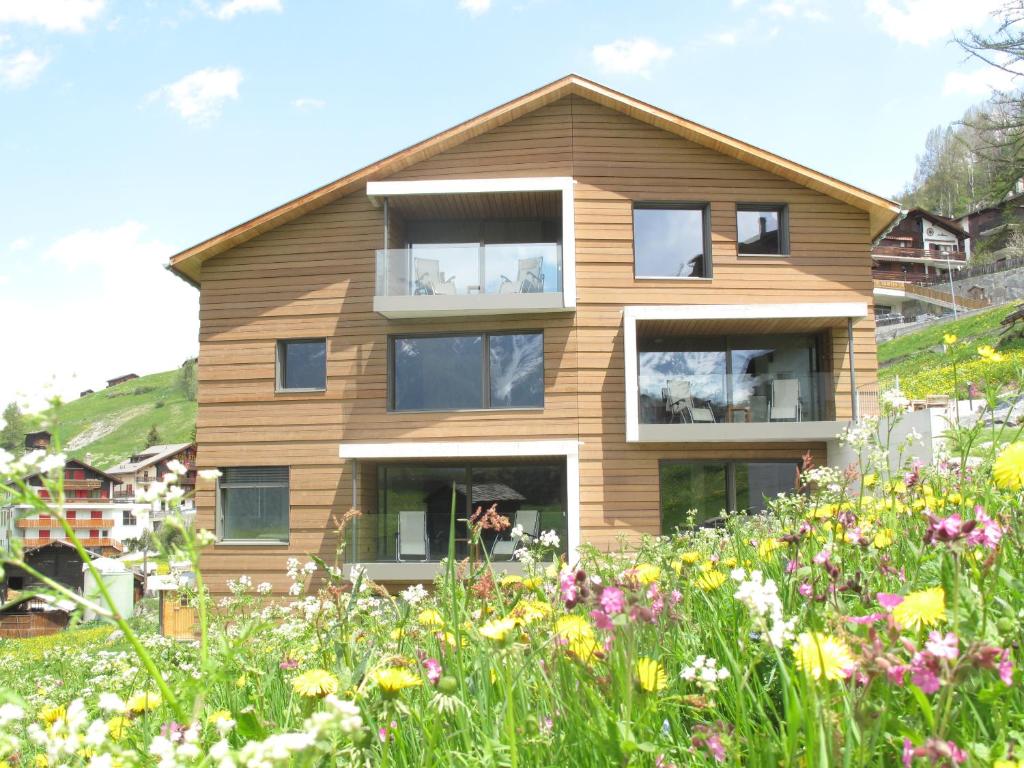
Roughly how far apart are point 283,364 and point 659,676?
15422mm

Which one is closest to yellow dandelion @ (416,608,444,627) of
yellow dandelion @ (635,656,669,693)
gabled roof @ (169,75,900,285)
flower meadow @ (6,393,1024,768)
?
flower meadow @ (6,393,1024,768)

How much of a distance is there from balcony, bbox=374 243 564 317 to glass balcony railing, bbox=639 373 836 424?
260 centimetres

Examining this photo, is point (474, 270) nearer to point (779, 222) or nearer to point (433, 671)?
point (779, 222)

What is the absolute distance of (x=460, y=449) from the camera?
15.1 metres

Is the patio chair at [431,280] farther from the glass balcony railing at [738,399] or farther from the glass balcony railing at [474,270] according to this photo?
the glass balcony railing at [738,399]

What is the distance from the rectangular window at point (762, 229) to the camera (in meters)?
16.0

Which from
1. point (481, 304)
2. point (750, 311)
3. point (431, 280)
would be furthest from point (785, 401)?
point (431, 280)

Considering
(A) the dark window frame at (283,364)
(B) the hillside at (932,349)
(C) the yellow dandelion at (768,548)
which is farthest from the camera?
(B) the hillside at (932,349)

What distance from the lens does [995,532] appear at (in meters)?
1.56

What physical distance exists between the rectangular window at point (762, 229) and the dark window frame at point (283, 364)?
8.53 metres

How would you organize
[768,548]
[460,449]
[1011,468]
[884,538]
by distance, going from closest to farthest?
[1011,468]
[884,538]
[768,548]
[460,449]

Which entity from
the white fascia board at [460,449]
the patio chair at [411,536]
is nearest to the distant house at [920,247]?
the white fascia board at [460,449]

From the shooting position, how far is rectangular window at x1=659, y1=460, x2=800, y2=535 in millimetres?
15211

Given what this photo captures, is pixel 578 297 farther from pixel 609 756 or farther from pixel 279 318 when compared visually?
pixel 609 756
